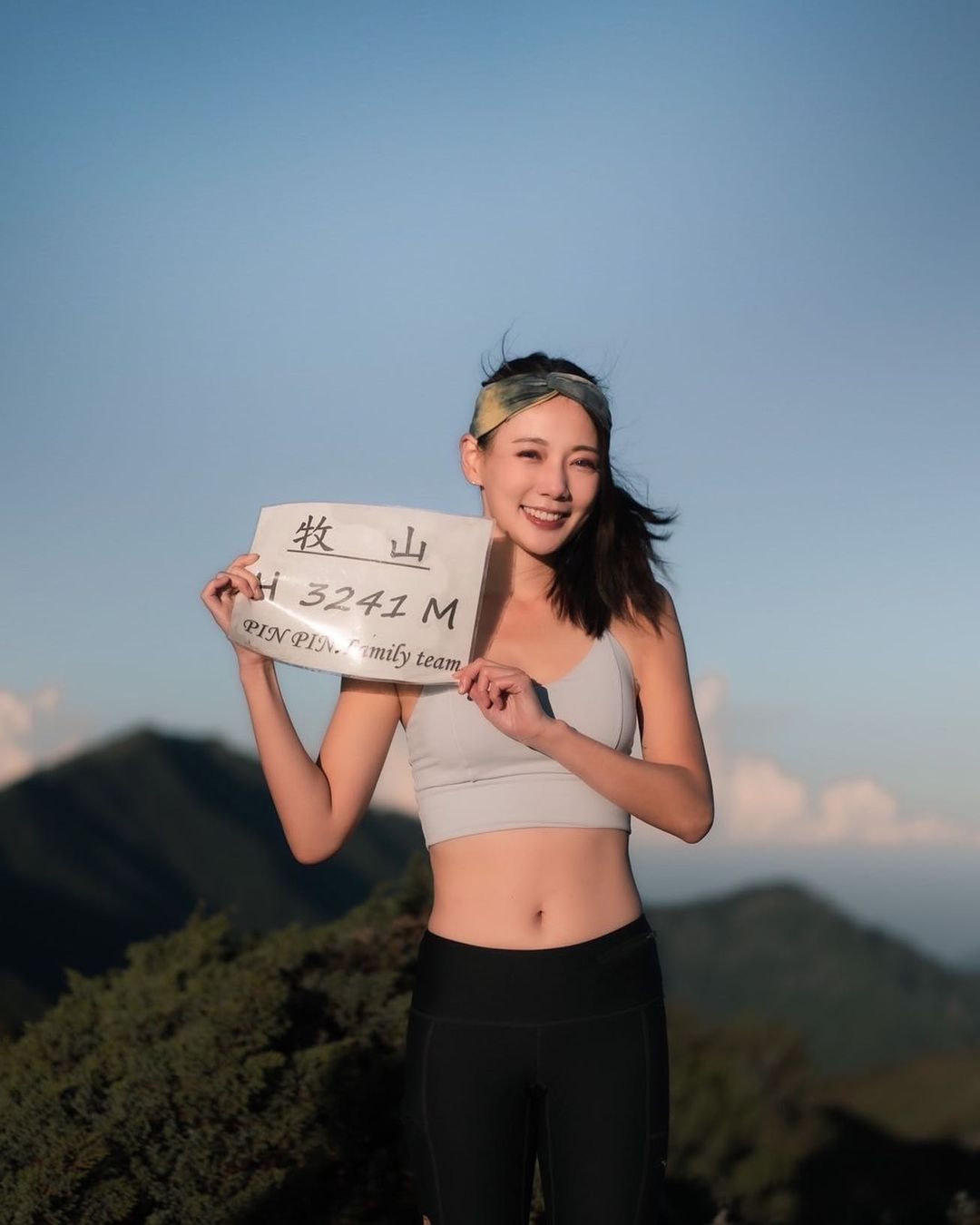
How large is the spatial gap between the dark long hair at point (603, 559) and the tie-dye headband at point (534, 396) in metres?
0.02

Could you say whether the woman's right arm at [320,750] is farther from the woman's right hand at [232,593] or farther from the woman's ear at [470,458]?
the woman's ear at [470,458]

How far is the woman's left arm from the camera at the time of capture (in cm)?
233

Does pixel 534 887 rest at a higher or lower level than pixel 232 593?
lower

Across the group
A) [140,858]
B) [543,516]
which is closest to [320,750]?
[543,516]

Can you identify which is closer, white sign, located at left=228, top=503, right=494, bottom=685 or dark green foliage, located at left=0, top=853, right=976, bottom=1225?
white sign, located at left=228, top=503, right=494, bottom=685

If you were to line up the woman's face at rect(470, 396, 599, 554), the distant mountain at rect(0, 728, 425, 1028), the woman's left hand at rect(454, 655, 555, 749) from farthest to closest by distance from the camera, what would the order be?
the distant mountain at rect(0, 728, 425, 1028) < the woman's face at rect(470, 396, 599, 554) < the woman's left hand at rect(454, 655, 555, 749)

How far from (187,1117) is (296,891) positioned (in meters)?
3.64

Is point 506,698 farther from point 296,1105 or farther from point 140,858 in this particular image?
point 140,858

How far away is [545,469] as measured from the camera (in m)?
2.61

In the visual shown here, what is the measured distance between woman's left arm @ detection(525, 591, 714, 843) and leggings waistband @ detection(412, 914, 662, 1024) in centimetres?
23

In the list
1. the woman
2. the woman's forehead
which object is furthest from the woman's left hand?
the woman's forehead

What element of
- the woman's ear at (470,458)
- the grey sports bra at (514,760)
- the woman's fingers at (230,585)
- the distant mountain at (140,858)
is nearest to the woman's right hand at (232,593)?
the woman's fingers at (230,585)

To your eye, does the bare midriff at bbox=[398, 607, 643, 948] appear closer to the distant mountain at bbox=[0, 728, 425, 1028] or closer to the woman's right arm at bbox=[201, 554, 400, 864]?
the woman's right arm at bbox=[201, 554, 400, 864]

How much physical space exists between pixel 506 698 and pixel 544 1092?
0.68m
